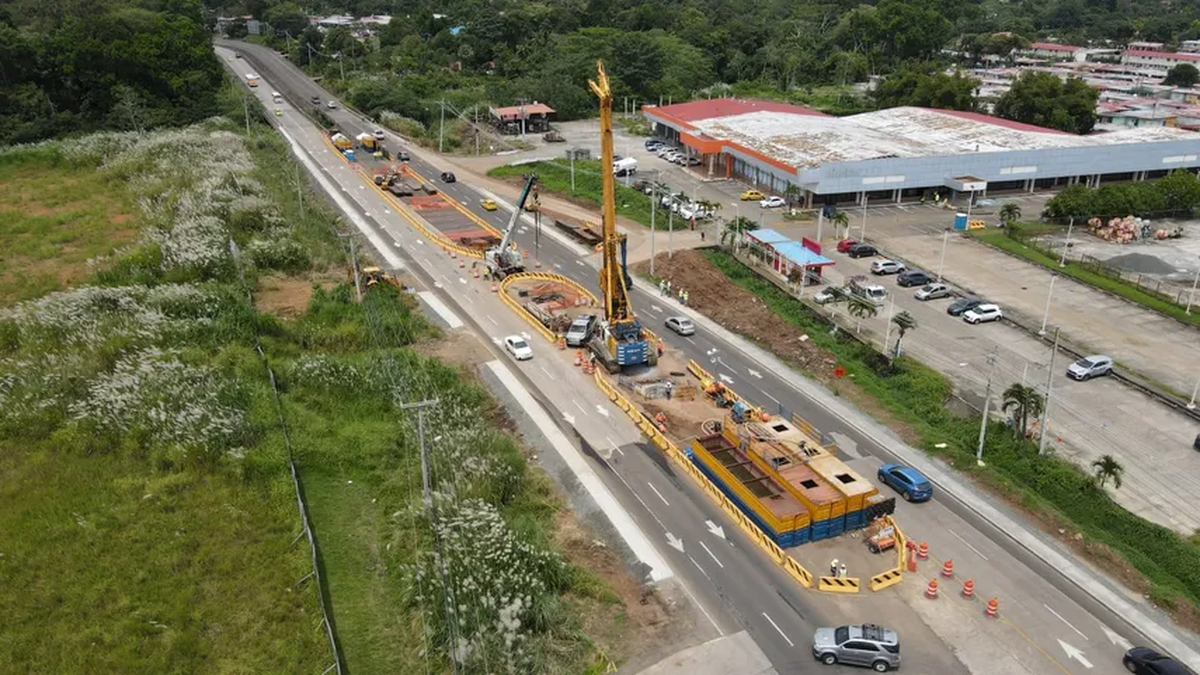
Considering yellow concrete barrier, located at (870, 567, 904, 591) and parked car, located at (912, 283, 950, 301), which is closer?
yellow concrete barrier, located at (870, 567, 904, 591)

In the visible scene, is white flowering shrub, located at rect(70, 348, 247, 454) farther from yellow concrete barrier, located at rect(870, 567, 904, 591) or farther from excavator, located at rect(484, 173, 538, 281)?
yellow concrete barrier, located at rect(870, 567, 904, 591)

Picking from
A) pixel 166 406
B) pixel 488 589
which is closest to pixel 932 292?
pixel 488 589

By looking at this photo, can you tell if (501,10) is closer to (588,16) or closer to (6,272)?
(588,16)

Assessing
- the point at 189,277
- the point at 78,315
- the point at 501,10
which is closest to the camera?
the point at 78,315

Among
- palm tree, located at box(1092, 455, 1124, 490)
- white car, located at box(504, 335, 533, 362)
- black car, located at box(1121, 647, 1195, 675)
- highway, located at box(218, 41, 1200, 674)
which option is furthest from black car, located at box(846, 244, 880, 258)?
black car, located at box(1121, 647, 1195, 675)

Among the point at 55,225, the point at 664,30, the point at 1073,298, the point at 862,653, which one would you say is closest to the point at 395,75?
the point at 664,30

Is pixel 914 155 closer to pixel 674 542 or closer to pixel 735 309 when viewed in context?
pixel 735 309
